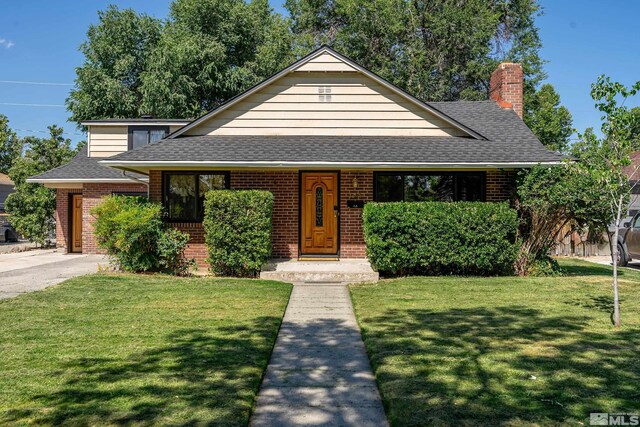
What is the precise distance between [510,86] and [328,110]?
6940mm

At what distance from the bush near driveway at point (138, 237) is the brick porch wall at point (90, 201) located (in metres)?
6.94

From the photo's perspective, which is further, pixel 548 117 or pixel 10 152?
pixel 10 152

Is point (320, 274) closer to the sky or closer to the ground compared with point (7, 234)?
closer to the ground

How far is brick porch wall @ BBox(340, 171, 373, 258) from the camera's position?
520 inches

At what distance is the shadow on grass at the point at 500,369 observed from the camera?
12.6 ft

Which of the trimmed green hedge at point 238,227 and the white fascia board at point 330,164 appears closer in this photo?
the trimmed green hedge at point 238,227

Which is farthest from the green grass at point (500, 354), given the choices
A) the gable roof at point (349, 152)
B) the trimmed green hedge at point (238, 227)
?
the gable roof at point (349, 152)

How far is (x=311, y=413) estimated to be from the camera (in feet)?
12.8

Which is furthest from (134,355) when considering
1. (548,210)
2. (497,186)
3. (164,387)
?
(497,186)

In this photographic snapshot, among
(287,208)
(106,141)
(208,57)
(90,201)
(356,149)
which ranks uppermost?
(208,57)

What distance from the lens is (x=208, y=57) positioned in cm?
3136

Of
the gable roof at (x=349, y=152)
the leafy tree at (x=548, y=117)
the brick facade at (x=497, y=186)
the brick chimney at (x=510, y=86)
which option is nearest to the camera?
the gable roof at (x=349, y=152)

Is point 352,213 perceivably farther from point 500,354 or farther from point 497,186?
point 500,354

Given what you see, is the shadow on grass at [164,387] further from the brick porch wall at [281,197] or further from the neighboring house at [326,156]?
the brick porch wall at [281,197]
